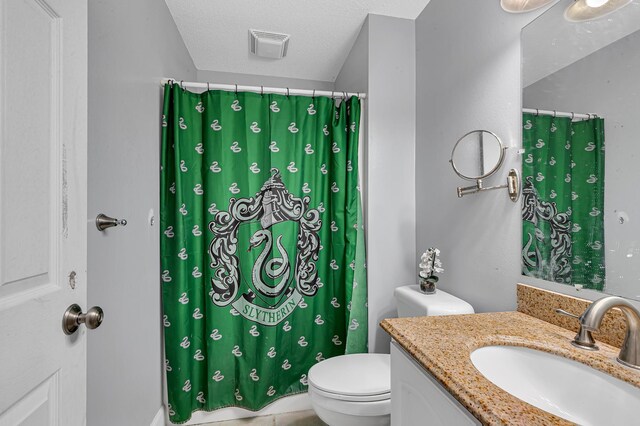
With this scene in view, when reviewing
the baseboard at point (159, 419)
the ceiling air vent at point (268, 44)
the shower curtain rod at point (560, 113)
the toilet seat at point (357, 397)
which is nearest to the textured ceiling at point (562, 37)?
the shower curtain rod at point (560, 113)

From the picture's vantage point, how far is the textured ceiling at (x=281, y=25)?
5.77 ft

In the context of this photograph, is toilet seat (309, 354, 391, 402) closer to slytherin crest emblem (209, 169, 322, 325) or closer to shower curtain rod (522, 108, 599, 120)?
slytherin crest emblem (209, 169, 322, 325)

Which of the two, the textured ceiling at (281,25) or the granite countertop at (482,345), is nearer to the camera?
the granite countertop at (482,345)

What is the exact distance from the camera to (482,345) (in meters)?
0.82

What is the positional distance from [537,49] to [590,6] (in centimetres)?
18

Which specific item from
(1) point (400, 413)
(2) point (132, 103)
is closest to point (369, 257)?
(1) point (400, 413)

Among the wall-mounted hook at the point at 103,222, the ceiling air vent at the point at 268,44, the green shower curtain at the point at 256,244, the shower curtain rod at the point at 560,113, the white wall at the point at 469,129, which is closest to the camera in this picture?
the shower curtain rod at the point at 560,113

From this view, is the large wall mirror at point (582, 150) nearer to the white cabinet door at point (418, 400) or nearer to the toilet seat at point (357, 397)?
the white cabinet door at point (418, 400)

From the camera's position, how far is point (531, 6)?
1.05 metres

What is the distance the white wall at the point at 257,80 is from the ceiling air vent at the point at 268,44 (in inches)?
16.1

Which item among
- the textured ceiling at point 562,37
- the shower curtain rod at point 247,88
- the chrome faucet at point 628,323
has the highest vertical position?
the shower curtain rod at point 247,88
